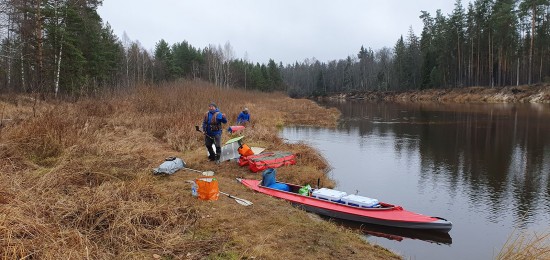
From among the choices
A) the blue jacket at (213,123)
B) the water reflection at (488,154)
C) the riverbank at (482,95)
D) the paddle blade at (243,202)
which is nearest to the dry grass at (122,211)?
the paddle blade at (243,202)

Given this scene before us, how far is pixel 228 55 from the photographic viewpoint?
69.2m

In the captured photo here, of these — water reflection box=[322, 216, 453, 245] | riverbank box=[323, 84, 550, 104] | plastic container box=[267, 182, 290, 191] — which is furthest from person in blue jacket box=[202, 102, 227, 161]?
riverbank box=[323, 84, 550, 104]

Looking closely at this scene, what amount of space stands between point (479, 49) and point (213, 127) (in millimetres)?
55981

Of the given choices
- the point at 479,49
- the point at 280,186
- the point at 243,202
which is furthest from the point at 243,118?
the point at 479,49

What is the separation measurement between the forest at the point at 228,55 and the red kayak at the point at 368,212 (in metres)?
7.53

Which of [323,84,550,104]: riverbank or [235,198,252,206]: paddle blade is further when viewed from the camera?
[323,84,550,104]: riverbank

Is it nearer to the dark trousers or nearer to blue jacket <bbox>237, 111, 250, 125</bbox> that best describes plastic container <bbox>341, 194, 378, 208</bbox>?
the dark trousers

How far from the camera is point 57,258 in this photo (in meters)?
3.61

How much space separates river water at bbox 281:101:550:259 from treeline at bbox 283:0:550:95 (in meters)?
32.9

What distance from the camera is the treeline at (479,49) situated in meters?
49.9

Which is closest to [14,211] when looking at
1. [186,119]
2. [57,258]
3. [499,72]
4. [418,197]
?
[57,258]

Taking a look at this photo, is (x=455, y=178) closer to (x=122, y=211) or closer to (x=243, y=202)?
(x=243, y=202)

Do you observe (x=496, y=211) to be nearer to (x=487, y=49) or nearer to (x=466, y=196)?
(x=466, y=196)

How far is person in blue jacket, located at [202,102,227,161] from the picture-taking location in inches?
460
